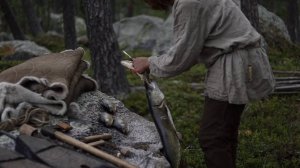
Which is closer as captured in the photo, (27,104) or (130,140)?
(27,104)

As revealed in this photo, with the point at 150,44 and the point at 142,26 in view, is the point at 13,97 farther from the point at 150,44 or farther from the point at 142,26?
the point at 142,26

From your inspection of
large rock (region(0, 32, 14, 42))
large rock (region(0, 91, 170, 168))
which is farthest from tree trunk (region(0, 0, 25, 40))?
large rock (region(0, 91, 170, 168))

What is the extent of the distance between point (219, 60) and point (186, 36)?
34 cm

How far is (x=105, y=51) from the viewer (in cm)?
870

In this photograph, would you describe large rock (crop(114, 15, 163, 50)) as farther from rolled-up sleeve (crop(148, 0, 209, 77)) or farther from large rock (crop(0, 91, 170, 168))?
rolled-up sleeve (crop(148, 0, 209, 77))

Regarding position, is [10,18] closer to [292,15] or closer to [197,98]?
[197,98]

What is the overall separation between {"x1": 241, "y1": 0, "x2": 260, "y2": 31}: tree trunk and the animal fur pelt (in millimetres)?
5142

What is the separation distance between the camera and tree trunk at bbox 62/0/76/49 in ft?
47.8

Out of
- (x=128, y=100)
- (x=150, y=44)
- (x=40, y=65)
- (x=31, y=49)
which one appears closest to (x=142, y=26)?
(x=150, y=44)

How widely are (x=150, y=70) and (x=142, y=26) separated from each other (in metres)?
16.3

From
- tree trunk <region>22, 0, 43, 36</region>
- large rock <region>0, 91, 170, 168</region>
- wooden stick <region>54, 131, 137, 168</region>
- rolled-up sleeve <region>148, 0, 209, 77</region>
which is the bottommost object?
tree trunk <region>22, 0, 43, 36</region>

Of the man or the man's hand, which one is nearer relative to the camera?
the man

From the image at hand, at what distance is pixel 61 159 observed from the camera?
12.3 feet

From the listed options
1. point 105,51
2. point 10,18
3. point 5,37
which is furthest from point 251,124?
point 5,37
